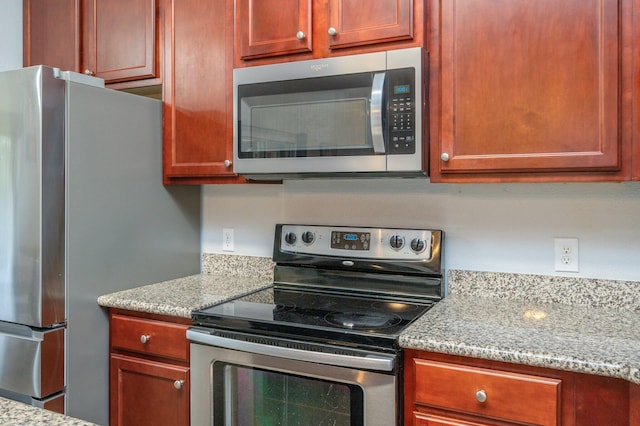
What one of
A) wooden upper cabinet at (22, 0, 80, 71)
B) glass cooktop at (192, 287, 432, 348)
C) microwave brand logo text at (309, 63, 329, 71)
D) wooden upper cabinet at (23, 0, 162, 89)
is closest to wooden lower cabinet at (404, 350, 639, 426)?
glass cooktop at (192, 287, 432, 348)

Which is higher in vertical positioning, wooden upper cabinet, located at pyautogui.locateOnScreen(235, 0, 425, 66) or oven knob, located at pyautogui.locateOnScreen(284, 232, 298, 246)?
wooden upper cabinet, located at pyautogui.locateOnScreen(235, 0, 425, 66)

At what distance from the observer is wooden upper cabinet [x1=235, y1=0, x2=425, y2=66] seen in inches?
63.1

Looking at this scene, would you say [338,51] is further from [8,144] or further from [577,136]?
[8,144]

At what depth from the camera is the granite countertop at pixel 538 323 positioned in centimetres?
117

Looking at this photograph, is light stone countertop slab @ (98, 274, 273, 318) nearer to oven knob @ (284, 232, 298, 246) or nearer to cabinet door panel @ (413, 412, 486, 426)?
oven knob @ (284, 232, 298, 246)

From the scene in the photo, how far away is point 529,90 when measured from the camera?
1465mm

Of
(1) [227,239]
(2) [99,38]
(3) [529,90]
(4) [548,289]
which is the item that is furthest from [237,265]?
(3) [529,90]

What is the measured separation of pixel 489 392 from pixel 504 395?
1.4 inches

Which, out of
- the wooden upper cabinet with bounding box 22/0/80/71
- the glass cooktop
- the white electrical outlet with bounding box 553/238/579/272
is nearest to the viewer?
the glass cooktop

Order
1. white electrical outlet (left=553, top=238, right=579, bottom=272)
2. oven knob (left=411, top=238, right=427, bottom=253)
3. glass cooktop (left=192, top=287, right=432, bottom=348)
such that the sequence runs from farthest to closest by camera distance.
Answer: oven knob (left=411, top=238, right=427, bottom=253) < white electrical outlet (left=553, top=238, right=579, bottom=272) < glass cooktop (left=192, top=287, right=432, bottom=348)

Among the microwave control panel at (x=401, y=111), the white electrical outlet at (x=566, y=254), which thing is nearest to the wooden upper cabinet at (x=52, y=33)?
the microwave control panel at (x=401, y=111)

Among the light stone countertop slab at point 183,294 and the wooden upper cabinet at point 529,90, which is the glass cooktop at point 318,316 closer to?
the light stone countertop slab at point 183,294

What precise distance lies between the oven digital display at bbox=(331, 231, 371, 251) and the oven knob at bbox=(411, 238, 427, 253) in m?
0.17

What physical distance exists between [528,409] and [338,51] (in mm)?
1257
